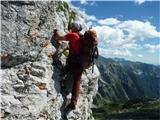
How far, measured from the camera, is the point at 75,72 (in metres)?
19.6

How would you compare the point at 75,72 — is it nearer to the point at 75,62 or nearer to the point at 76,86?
the point at 75,62

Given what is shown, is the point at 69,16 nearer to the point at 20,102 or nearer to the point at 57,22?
the point at 57,22

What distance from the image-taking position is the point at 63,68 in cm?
1980

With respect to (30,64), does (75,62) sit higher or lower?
higher

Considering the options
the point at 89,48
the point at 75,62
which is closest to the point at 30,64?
the point at 75,62

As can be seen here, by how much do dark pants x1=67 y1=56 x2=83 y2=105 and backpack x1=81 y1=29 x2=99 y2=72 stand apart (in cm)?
46

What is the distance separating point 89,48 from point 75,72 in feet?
6.71

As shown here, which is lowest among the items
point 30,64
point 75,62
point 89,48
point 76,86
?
point 76,86

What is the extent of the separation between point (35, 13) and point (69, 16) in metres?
6.17

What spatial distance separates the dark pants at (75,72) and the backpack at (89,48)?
463 mm

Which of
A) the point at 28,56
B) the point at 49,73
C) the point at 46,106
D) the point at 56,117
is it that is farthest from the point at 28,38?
the point at 56,117

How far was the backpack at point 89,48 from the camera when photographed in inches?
710

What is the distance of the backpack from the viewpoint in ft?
59.2

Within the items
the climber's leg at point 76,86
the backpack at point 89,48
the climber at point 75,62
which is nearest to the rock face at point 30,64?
the climber's leg at point 76,86
